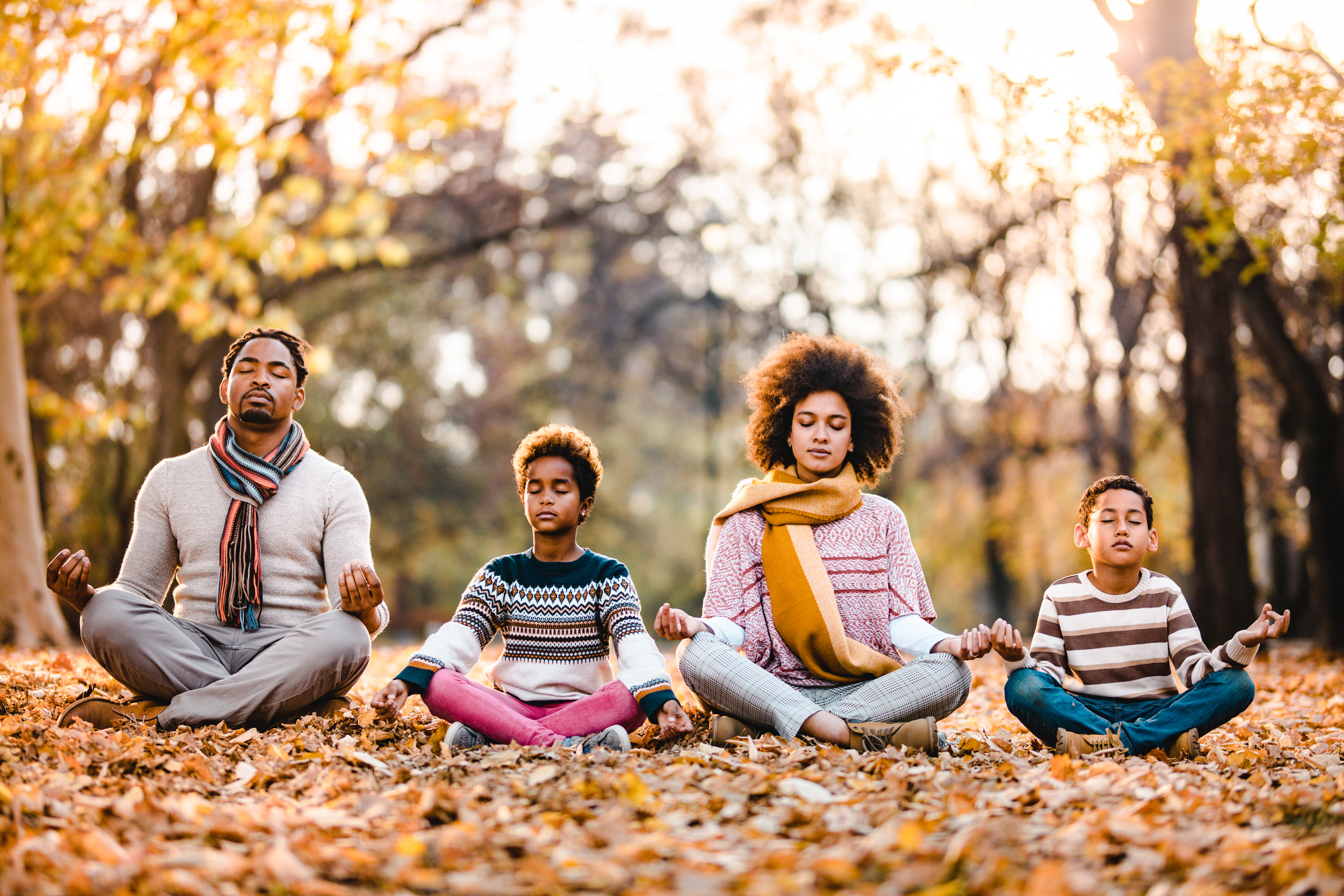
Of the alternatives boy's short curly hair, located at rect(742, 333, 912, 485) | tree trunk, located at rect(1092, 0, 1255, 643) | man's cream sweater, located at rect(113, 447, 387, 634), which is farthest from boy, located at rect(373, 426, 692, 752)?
tree trunk, located at rect(1092, 0, 1255, 643)

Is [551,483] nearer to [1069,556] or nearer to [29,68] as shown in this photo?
[29,68]

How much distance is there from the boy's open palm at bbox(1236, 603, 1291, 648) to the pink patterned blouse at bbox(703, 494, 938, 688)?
1095mm

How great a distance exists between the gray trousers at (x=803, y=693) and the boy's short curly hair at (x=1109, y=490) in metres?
0.80

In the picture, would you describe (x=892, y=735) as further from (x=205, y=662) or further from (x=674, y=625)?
(x=205, y=662)

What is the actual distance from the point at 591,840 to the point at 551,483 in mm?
1841

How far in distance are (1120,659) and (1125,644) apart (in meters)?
0.06

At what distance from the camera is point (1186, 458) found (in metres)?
9.20

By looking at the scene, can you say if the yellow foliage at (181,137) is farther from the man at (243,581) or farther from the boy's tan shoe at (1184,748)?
the boy's tan shoe at (1184,748)

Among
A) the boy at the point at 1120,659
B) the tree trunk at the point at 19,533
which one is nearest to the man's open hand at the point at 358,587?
the boy at the point at 1120,659

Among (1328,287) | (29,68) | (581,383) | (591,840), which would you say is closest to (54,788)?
(591,840)

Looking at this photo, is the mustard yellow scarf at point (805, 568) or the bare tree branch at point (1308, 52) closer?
the mustard yellow scarf at point (805, 568)

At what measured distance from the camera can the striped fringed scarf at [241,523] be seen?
420 cm

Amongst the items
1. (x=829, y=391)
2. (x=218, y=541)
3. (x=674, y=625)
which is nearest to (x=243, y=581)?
(x=218, y=541)

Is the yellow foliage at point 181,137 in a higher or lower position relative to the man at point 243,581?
higher
